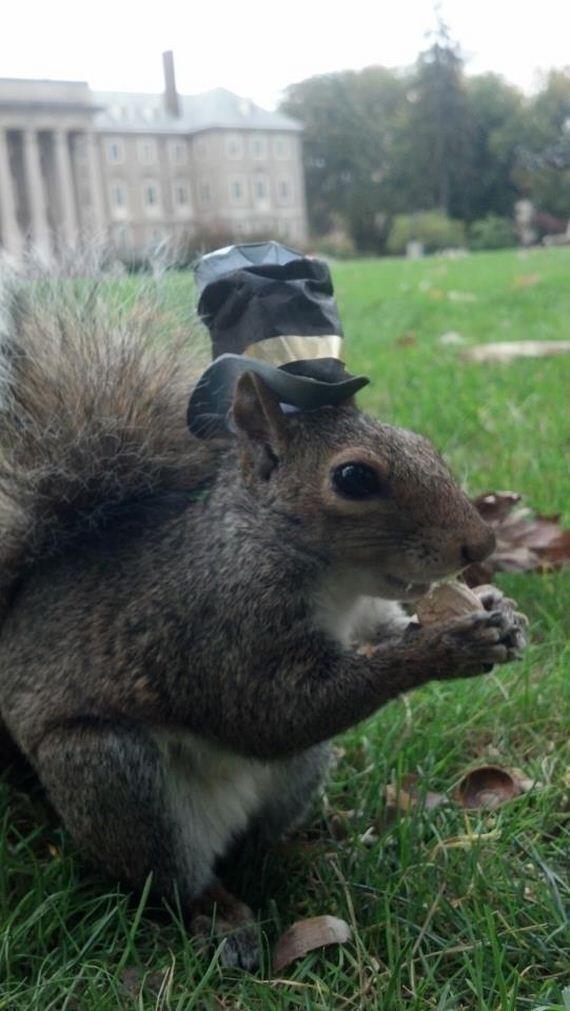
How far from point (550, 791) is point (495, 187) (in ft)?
24.3

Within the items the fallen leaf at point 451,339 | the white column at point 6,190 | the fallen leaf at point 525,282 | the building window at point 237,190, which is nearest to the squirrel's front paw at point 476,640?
the fallen leaf at point 451,339

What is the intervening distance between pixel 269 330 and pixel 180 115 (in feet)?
33.5

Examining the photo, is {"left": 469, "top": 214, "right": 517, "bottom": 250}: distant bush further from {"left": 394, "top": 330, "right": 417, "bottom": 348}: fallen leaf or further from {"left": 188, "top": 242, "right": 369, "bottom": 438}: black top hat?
{"left": 188, "top": 242, "right": 369, "bottom": 438}: black top hat

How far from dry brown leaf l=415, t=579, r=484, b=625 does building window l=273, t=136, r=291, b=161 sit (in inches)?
305

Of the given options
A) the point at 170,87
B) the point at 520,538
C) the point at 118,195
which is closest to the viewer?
the point at 520,538

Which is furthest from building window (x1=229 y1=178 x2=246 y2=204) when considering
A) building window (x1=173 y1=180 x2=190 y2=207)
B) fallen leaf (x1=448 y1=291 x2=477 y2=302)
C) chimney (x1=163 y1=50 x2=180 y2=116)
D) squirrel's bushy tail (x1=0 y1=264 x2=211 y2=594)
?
squirrel's bushy tail (x1=0 y1=264 x2=211 y2=594)

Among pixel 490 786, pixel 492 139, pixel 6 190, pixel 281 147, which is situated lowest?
pixel 490 786

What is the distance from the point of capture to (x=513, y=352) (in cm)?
279

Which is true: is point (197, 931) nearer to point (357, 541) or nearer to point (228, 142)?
point (357, 541)

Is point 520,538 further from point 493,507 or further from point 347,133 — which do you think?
point 347,133

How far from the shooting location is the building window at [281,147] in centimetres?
808

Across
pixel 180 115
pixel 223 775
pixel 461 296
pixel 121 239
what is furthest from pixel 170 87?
pixel 223 775

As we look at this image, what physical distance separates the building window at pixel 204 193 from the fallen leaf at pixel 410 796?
7.40 m

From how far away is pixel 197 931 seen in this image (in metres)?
0.79
